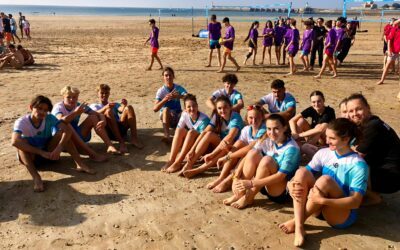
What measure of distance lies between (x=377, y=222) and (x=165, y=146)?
3273 mm

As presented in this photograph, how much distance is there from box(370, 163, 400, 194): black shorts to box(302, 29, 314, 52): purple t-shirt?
8323mm

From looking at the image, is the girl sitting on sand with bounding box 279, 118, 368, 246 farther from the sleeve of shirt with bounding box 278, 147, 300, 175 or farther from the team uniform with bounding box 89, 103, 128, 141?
the team uniform with bounding box 89, 103, 128, 141

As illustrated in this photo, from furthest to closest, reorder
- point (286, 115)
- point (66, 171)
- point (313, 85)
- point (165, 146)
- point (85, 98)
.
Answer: point (313, 85) → point (85, 98) → point (165, 146) → point (286, 115) → point (66, 171)

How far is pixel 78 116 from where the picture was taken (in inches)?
207

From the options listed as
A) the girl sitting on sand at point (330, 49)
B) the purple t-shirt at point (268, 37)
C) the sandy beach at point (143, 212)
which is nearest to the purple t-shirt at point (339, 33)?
the girl sitting on sand at point (330, 49)

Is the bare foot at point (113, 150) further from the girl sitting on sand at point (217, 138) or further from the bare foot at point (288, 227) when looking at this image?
the bare foot at point (288, 227)

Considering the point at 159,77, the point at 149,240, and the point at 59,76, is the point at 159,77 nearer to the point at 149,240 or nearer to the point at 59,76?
the point at 59,76

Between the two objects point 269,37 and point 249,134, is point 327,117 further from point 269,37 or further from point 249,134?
point 269,37

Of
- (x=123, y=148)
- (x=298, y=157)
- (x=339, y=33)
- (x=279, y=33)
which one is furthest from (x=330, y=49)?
(x=298, y=157)

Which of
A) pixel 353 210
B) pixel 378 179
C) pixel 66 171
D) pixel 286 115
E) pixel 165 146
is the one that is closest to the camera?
pixel 353 210

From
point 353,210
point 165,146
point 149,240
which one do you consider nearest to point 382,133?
point 353,210

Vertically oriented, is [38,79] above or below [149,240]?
above

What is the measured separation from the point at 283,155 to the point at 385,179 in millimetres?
1028

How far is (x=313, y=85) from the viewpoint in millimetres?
9906
